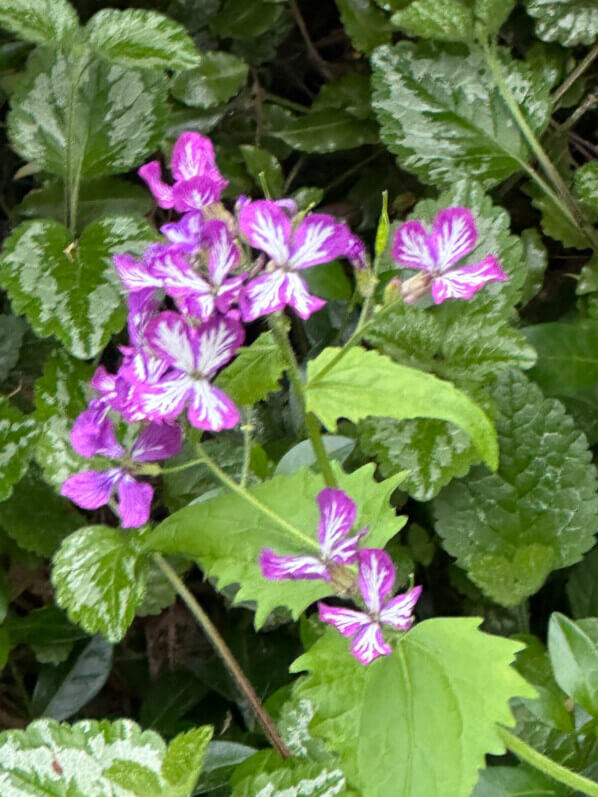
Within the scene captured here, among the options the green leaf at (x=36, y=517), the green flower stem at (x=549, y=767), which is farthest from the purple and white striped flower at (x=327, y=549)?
the green leaf at (x=36, y=517)

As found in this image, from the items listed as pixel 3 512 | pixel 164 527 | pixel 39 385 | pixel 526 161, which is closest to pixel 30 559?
pixel 3 512

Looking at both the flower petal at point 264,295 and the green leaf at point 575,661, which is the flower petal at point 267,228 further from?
the green leaf at point 575,661

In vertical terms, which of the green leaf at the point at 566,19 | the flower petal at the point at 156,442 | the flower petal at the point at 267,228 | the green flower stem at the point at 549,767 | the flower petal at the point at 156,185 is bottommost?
the flower petal at the point at 156,442

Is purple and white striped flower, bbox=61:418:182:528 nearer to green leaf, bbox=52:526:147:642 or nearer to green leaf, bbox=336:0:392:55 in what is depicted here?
green leaf, bbox=52:526:147:642

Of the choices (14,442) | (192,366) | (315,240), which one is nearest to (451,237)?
(315,240)

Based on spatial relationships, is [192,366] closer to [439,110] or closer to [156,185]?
[156,185]

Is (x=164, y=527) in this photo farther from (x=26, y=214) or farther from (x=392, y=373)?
(x=26, y=214)
